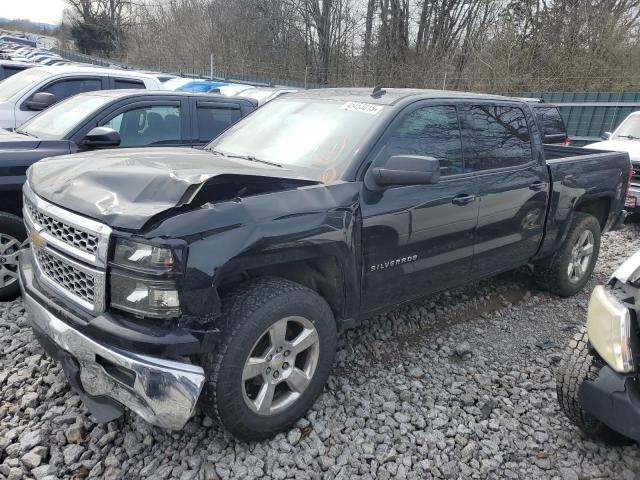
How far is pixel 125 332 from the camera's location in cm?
216

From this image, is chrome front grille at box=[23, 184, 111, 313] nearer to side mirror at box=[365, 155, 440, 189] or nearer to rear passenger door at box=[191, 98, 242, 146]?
side mirror at box=[365, 155, 440, 189]

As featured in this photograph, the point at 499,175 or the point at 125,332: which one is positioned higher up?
the point at 499,175

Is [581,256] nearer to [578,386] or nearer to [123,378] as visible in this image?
[578,386]

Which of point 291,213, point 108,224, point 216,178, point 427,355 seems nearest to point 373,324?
point 427,355

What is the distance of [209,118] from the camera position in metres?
5.82

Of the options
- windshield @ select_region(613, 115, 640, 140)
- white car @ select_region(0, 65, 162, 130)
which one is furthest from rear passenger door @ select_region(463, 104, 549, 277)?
windshield @ select_region(613, 115, 640, 140)

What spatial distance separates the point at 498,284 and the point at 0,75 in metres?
9.71

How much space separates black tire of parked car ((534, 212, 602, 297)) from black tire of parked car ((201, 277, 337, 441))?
302 centimetres

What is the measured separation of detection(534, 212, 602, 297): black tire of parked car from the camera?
4.76 metres

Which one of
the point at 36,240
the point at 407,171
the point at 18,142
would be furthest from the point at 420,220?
the point at 18,142

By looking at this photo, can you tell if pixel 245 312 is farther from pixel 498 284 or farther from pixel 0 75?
pixel 0 75

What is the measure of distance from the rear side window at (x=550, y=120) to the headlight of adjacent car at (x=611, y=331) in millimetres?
7439

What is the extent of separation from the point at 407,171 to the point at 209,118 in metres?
3.69

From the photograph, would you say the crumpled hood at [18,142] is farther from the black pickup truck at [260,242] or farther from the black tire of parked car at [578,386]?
the black tire of parked car at [578,386]
